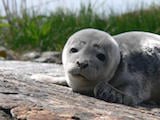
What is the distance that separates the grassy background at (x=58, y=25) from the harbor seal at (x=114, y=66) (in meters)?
5.81

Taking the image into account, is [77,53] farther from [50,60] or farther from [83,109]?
[50,60]

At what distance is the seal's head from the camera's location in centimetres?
329

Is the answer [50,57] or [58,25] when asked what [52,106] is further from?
[58,25]

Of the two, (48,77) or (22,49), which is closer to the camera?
(48,77)

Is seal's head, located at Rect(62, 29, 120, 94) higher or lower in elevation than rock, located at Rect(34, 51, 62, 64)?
higher

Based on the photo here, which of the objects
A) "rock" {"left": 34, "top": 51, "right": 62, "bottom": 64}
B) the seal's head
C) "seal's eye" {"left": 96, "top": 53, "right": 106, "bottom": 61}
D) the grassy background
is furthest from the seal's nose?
the grassy background

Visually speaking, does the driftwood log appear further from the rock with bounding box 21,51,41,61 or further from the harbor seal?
the rock with bounding box 21,51,41,61

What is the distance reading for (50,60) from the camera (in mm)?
8375

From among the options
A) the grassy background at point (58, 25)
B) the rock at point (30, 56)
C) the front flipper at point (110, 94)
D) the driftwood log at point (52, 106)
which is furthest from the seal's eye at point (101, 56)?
the grassy background at point (58, 25)

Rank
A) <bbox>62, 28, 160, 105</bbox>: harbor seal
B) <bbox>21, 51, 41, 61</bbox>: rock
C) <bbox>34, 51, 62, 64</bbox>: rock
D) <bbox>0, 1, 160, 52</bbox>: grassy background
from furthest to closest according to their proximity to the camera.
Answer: <bbox>0, 1, 160, 52</bbox>: grassy background → <bbox>21, 51, 41, 61</bbox>: rock → <bbox>34, 51, 62, 64</bbox>: rock → <bbox>62, 28, 160, 105</bbox>: harbor seal

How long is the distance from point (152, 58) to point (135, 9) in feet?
24.2

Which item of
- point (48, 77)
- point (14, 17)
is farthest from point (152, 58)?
point (14, 17)

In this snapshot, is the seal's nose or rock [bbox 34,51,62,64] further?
rock [bbox 34,51,62,64]

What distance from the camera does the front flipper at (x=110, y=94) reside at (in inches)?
132
